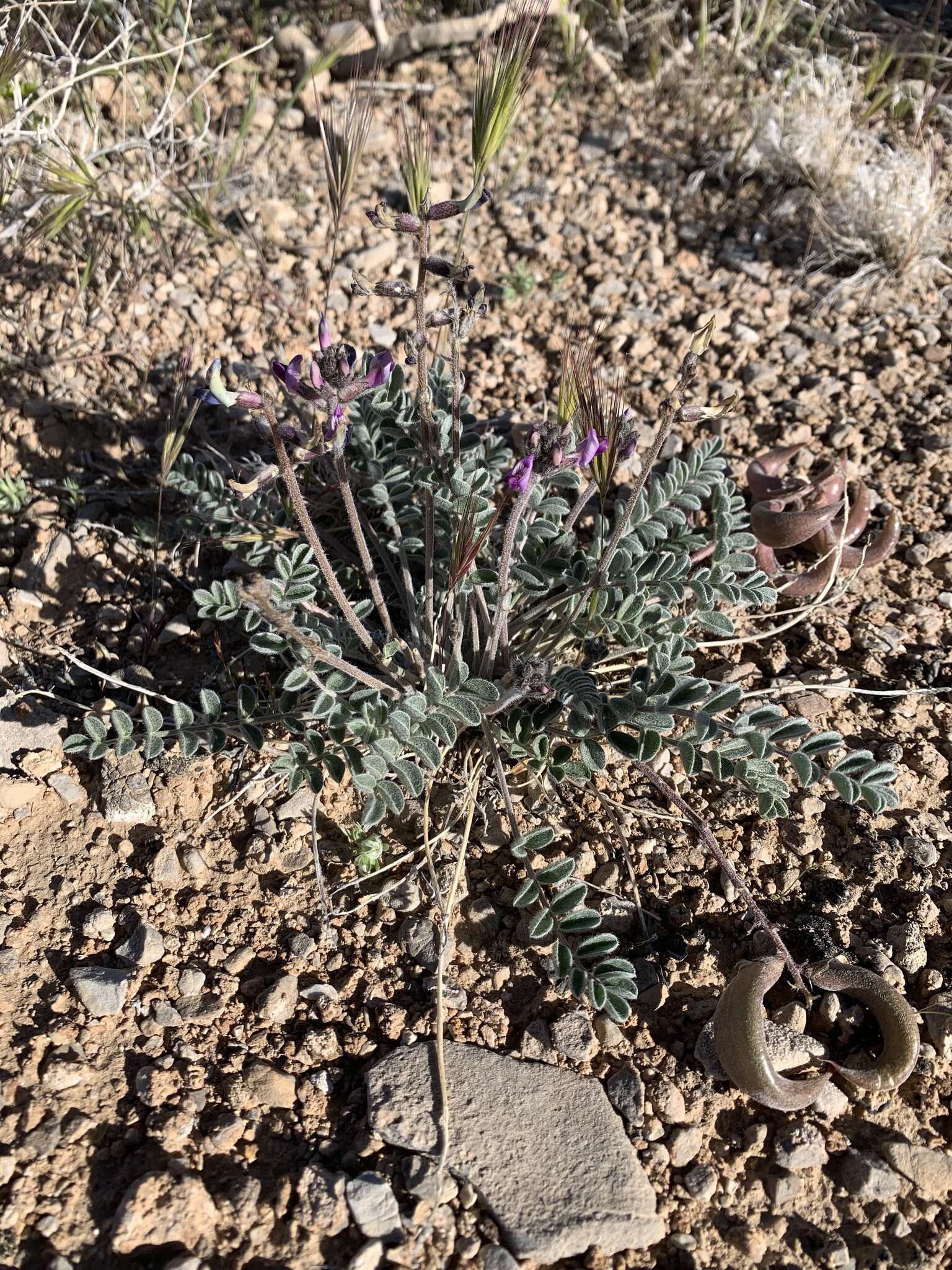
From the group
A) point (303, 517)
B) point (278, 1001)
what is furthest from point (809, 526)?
point (278, 1001)

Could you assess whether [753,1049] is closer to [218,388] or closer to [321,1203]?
[321,1203]

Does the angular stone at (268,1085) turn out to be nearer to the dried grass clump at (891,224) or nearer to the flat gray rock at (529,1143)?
the flat gray rock at (529,1143)

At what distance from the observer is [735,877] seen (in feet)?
8.38

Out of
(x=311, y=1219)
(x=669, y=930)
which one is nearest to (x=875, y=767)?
(x=669, y=930)

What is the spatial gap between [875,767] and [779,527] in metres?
0.87

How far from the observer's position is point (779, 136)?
4770mm

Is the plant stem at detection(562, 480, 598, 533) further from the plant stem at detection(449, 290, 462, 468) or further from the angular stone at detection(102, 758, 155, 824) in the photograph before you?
the angular stone at detection(102, 758, 155, 824)

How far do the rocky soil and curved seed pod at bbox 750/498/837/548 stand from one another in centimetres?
29

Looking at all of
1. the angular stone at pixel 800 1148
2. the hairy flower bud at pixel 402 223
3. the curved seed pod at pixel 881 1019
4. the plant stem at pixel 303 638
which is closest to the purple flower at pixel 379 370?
the hairy flower bud at pixel 402 223

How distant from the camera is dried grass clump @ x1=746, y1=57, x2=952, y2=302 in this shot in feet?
14.5

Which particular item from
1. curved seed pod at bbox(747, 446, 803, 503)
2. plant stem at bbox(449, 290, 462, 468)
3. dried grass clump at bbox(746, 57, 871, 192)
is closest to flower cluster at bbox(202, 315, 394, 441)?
plant stem at bbox(449, 290, 462, 468)

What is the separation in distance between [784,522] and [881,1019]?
1.37m

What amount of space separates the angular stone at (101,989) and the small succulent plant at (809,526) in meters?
2.10

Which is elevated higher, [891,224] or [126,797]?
[891,224]
